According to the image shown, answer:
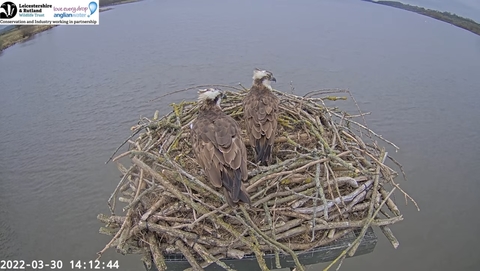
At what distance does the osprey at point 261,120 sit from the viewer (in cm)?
328

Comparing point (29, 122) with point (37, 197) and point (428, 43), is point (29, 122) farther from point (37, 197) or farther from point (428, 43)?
point (428, 43)

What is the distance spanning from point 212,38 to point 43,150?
23.7 ft


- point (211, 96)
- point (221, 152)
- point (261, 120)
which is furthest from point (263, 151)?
point (211, 96)

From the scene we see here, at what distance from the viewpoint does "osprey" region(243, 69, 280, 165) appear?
328cm

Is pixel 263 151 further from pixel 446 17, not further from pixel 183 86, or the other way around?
pixel 446 17

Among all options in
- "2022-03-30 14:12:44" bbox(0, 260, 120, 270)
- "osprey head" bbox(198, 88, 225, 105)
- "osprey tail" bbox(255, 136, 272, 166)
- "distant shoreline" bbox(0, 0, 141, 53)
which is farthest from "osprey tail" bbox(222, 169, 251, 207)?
"distant shoreline" bbox(0, 0, 141, 53)

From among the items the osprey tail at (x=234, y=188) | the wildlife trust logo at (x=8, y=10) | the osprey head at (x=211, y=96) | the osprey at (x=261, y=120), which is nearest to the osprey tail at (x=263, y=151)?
the osprey at (x=261, y=120)

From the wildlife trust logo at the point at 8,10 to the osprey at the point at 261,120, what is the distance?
9788 millimetres

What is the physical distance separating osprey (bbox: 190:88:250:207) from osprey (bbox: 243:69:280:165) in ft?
0.66

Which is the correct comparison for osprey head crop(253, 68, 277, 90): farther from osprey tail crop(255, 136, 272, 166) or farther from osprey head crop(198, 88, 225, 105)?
osprey tail crop(255, 136, 272, 166)

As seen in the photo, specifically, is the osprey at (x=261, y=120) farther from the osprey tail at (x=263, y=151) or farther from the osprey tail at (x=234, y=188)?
the osprey tail at (x=234, y=188)

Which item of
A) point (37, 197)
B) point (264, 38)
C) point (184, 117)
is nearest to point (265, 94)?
point (184, 117)

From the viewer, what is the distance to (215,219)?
8.82 ft

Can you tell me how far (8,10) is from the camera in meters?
11.0
